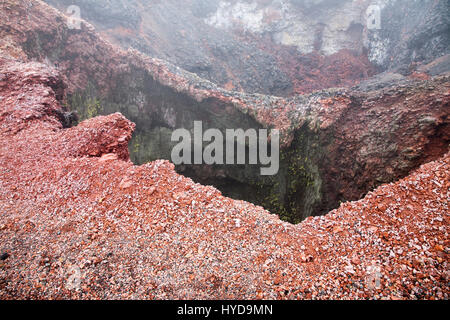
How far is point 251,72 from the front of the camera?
21281mm

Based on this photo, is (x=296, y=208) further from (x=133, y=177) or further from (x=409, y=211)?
(x=133, y=177)

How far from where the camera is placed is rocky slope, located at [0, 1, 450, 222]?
664 centimetres

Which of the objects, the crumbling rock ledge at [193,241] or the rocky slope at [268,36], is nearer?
the crumbling rock ledge at [193,241]

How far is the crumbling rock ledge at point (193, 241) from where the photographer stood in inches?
118

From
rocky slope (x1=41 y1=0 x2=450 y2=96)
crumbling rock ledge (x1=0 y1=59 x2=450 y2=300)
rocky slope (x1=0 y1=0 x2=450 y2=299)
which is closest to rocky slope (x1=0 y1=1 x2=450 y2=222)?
rocky slope (x1=0 y1=0 x2=450 y2=299)

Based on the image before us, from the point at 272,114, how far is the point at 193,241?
7.93 m

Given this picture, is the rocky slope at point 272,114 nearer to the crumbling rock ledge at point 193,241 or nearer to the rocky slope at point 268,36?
the crumbling rock ledge at point 193,241

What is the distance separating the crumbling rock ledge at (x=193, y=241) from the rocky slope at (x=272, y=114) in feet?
11.2

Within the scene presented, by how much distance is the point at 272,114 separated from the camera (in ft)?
32.9

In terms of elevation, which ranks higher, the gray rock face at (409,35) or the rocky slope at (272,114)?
the gray rock face at (409,35)

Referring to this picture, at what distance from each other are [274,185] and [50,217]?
8673mm

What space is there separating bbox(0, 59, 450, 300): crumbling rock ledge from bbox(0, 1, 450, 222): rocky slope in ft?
11.2

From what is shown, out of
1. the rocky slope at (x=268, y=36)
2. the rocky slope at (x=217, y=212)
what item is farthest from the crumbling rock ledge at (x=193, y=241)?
the rocky slope at (x=268, y=36)

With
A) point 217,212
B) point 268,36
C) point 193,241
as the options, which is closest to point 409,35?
point 268,36
